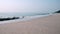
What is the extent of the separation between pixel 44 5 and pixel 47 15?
0.17 meters

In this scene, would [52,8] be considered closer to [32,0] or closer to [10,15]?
[32,0]

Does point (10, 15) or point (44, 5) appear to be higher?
point (44, 5)

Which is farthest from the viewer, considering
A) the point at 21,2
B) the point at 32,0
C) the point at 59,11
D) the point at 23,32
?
the point at 59,11

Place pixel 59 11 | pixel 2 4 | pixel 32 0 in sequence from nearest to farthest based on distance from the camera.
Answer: pixel 2 4, pixel 32 0, pixel 59 11

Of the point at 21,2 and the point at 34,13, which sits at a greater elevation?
the point at 21,2

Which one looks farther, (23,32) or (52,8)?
(52,8)

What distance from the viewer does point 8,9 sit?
46.1 inches

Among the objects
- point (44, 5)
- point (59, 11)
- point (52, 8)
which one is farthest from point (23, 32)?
point (59, 11)

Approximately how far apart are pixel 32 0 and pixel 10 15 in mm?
428

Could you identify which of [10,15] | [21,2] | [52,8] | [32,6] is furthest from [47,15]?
[10,15]

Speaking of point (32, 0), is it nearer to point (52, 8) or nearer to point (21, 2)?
point (21, 2)

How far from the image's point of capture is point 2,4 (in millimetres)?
1132

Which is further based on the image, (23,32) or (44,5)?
(44,5)

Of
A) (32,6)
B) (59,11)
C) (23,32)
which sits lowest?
(23,32)
